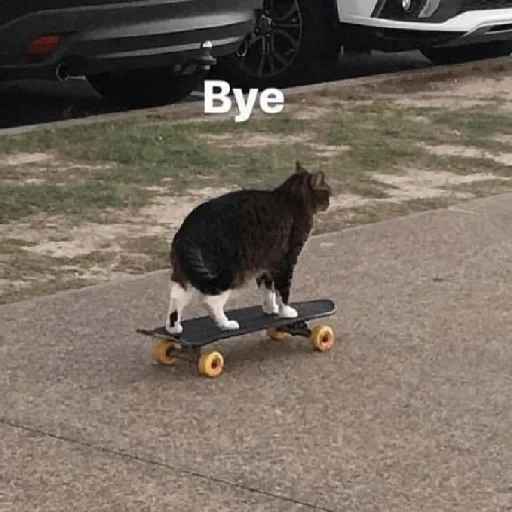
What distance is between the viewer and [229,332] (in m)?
5.36

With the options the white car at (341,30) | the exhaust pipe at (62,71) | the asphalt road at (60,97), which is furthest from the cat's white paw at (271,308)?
the white car at (341,30)

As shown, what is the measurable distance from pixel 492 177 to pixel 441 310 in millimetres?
2604

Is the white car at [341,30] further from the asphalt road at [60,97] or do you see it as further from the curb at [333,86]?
the asphalt road at [60,97]

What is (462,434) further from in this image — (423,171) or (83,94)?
(83,94)

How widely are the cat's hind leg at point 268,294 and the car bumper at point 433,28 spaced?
18.7ft

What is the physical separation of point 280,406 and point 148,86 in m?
5.80

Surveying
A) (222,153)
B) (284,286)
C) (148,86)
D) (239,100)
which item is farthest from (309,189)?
(148,86)

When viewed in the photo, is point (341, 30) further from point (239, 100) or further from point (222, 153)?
point (222, 153)

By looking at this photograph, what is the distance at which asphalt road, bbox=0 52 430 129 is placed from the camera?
1042cm

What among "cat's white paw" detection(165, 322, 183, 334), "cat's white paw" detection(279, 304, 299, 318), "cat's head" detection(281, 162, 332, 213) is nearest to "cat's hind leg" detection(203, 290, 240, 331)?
"cat's white paw" detection(165, 322, 183, 334)

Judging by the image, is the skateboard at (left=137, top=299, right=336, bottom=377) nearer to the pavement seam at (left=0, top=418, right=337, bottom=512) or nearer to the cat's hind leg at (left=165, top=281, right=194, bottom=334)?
the cat's hind leg at (left=165, top=281, right=194, bottom=334)

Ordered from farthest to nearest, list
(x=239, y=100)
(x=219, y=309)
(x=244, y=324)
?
(x=239, y=100) < (x=244, y=324) < (x=219, y=309)

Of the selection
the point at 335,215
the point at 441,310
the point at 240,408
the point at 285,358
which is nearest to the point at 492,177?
the point at 335,215

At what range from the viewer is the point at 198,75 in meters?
10.6
